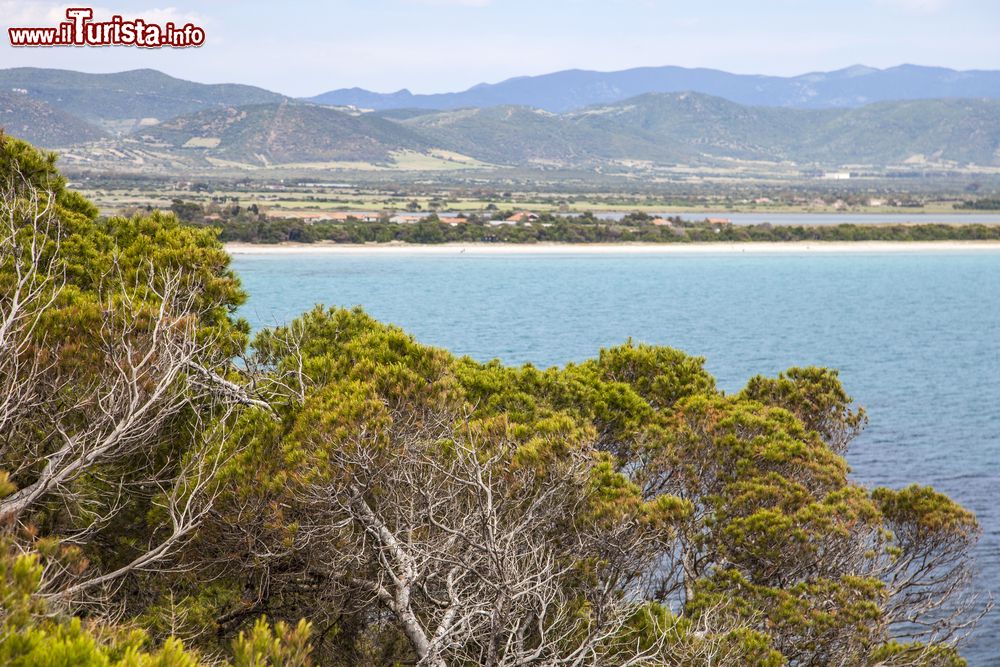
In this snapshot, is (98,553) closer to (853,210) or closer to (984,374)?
(984,374)

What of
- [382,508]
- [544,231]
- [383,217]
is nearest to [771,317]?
[544,231]

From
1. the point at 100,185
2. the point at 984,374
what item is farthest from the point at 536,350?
the point at 100,185

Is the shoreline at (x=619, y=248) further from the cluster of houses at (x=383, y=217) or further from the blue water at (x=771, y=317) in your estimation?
the cluster of houses at (x=383, y=217)

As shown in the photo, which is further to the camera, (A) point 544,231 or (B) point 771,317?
(A) point 544,231

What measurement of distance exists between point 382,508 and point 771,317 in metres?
54.1

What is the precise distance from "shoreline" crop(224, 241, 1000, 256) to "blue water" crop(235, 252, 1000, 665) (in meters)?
2.01

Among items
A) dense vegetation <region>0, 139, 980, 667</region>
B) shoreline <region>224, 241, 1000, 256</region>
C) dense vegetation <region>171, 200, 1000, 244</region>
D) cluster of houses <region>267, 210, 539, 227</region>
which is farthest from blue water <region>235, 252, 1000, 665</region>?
cluster of houses <region>267, 210, 539, 227</region>

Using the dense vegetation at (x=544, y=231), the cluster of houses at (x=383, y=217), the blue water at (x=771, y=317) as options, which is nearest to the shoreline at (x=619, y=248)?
the dense vegetation at (x=544, y=231)

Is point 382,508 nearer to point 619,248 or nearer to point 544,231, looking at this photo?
point 619,248

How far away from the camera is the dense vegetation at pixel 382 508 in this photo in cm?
923

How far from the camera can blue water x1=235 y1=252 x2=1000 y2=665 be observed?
1177 inches

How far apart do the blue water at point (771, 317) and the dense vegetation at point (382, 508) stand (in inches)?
252

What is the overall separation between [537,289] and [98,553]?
202 ft

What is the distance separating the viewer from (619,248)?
9431cm
